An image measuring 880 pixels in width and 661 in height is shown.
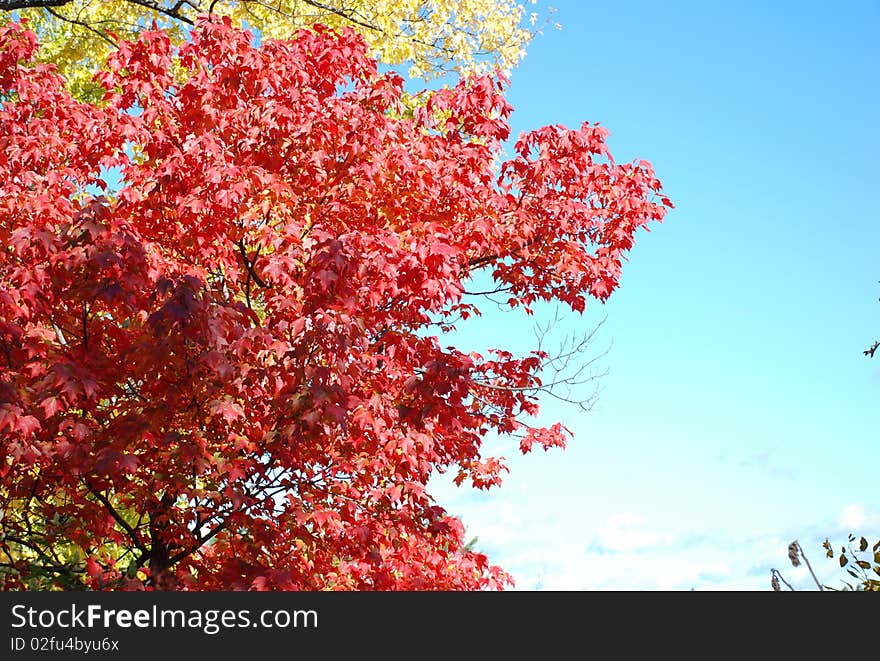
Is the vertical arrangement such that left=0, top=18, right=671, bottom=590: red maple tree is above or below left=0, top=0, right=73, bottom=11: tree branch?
below

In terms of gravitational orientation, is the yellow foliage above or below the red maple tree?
above

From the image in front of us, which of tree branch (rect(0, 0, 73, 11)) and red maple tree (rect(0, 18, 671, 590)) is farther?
tree branch (rect(0, 0, 73, 11))

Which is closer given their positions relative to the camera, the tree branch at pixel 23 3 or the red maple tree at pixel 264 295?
the red maple tree at pixel 264 295

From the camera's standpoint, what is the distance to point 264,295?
9836 millimetres

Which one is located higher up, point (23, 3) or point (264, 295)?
point (23, 3)

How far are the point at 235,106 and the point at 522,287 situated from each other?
157 inches

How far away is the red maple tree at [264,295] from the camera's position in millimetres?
6949

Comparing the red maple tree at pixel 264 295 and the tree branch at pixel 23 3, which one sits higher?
the tree branch at pixel 23 3

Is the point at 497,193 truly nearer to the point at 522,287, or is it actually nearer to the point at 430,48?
the point at 522,287

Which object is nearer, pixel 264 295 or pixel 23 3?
pixel 264 295

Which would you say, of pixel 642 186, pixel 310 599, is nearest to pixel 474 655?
pixel 310 599

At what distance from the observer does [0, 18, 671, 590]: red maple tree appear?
6949 millimetres

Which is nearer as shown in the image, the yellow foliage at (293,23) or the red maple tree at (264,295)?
the red maple tree at (264,295)

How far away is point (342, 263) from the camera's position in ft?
23.6
